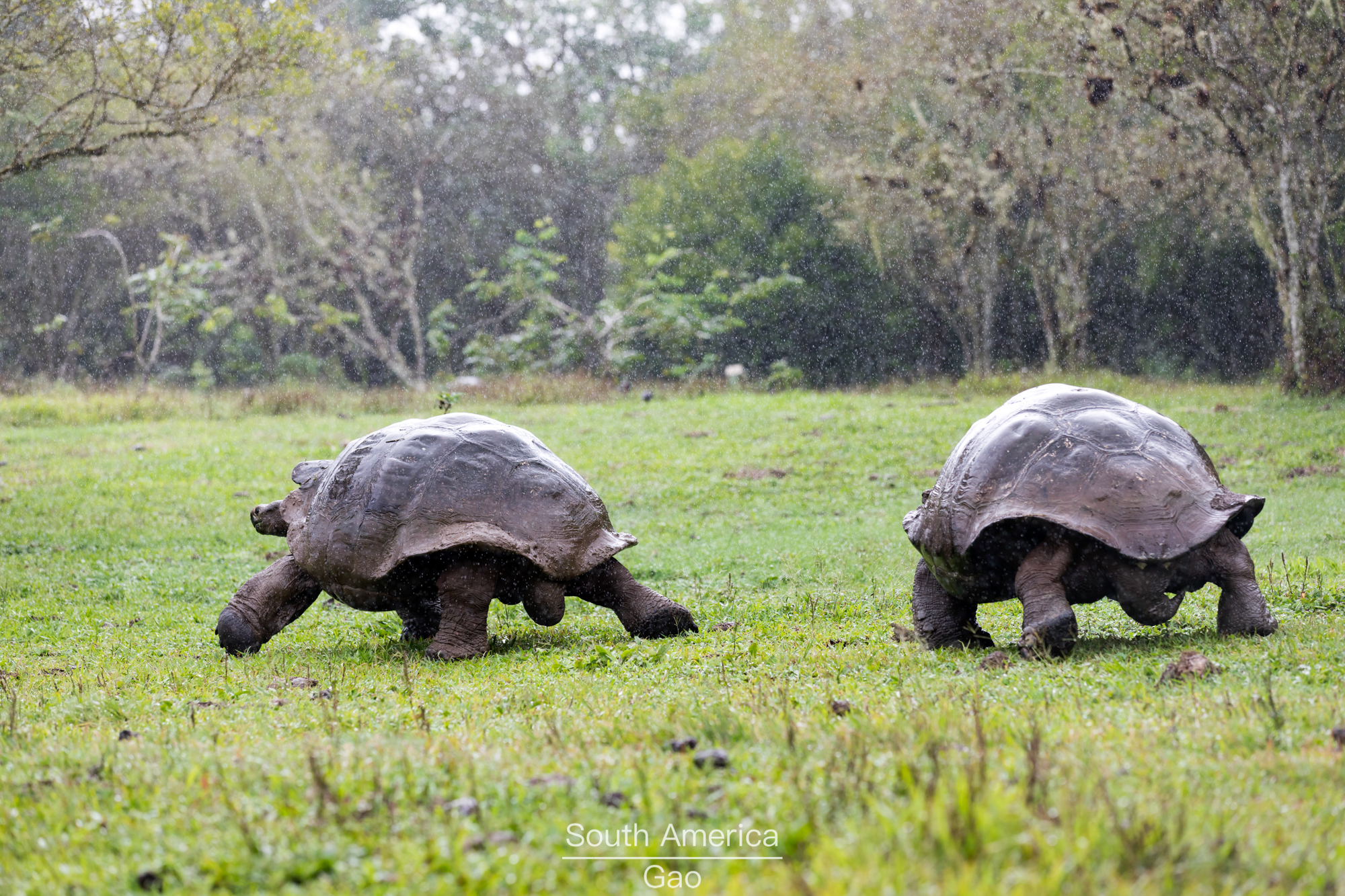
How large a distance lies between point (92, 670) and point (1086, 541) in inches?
243

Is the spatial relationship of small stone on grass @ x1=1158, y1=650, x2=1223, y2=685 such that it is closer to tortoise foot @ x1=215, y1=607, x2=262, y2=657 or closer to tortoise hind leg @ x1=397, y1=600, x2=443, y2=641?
tortoise hind leg @ x1=397, y1=600, x2=443, y2=641

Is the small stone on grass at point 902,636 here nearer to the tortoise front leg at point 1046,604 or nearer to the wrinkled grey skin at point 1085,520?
the wrinkled grey skin at point 1085,520

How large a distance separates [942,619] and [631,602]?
2.22m

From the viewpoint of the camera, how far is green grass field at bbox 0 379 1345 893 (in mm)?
3004

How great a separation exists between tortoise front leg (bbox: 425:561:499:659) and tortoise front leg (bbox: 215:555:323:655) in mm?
1216

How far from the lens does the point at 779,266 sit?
40250mm

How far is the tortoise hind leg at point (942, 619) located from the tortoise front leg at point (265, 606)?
13.9 feet

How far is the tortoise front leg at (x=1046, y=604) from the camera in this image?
Result: 6.21 m

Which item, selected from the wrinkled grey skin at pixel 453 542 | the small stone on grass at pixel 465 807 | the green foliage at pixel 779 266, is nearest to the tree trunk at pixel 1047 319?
the green foliage at pixel 779 266

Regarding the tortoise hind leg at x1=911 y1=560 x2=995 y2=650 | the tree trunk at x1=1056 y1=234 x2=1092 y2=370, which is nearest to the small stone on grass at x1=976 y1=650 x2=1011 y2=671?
the tortoise hind leg at x1=911 y1=560 x2=995 y2=650

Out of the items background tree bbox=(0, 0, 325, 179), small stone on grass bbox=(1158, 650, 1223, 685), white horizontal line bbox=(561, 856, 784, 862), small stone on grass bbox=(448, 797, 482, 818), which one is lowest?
small stone on grass bbox=(1158, 650, 1223, 685)

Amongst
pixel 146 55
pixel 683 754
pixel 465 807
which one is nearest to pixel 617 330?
pixel 146 55

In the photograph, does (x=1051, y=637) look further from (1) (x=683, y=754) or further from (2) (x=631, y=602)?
(2) (x=631, y=602)

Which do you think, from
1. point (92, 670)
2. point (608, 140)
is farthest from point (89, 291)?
point (92, 670)
